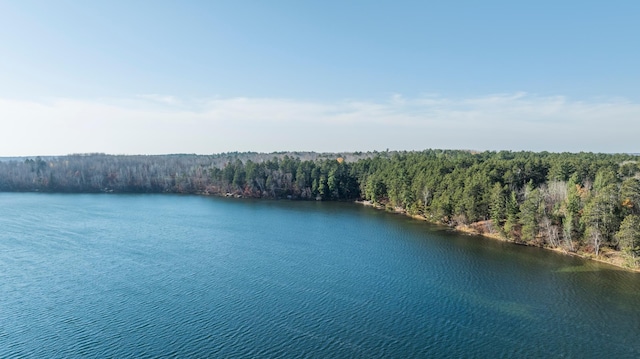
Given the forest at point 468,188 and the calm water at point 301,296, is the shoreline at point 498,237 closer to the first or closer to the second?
the forest at point 468,188

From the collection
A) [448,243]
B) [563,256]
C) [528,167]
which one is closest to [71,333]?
[448,243]

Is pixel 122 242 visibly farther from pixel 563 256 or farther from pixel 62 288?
pixel 563 256

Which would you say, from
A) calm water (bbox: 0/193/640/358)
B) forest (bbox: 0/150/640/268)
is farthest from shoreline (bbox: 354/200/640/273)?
calm water (bbox: 0/193/640/358)

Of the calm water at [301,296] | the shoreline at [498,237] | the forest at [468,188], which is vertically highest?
the forest at [468,188]

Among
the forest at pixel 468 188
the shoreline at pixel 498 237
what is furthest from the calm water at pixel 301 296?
the forest at pixel 468 188

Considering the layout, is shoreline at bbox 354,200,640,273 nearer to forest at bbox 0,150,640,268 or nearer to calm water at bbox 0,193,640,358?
forest at bbox 0,150,640,268

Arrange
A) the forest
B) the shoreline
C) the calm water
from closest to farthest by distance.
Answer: the calm water < the shoreline < the forest
